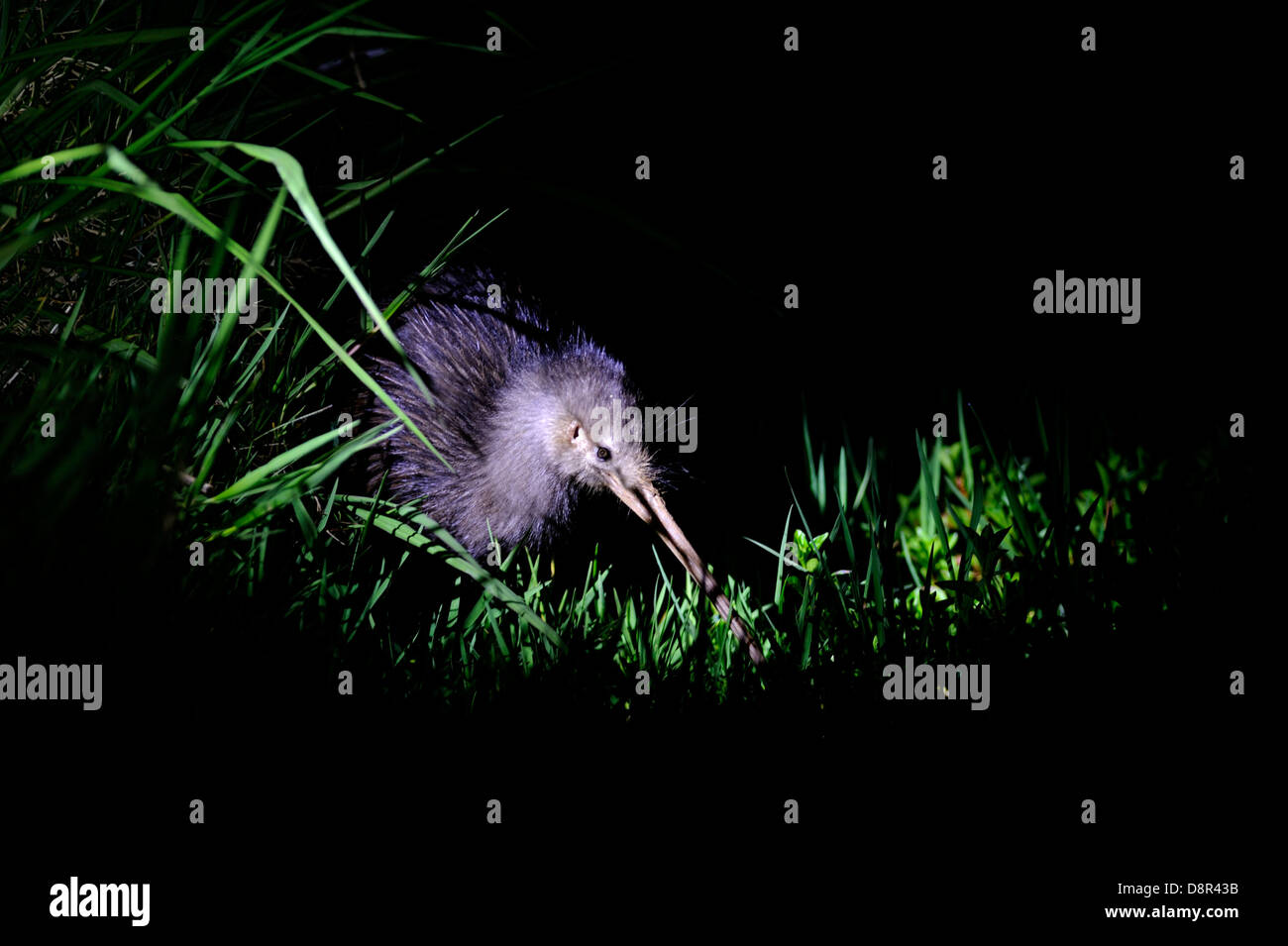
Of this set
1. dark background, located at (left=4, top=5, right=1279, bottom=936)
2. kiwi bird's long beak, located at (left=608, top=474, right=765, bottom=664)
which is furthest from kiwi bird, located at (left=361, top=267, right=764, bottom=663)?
dark background, located at (left=4, top=5, right=1279, bottom=936)

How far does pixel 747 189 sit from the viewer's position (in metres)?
3.58

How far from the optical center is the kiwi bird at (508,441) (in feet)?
9.00

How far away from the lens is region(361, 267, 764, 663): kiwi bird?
9.00ft

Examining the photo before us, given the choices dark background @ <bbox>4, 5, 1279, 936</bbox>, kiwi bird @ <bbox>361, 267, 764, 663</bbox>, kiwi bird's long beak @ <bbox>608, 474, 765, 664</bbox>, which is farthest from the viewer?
kiwi bird @ <bbox>361, 267, 764, 663</bbox>

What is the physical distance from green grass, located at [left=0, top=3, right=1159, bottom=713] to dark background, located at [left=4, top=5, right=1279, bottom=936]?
0.14 m

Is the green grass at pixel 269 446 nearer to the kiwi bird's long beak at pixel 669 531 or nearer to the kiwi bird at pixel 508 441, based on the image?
the kiwi bird's long beak at pixel 669 531

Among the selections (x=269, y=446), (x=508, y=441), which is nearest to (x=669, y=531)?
(x=508, y=441)

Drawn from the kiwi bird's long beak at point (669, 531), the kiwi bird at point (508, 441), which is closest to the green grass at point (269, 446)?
the kiwi bird's long beak at point (669, 531)

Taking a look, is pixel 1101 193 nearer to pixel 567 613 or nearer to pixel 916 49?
pixel 916 49

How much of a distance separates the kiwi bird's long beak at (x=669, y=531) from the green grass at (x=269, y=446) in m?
0.08

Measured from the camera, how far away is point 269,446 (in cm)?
216

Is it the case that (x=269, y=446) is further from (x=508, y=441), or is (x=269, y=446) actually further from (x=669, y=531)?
(x=669, y=531)

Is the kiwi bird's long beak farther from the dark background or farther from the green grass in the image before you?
the dark background

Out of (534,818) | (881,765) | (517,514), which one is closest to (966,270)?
(517,514)
